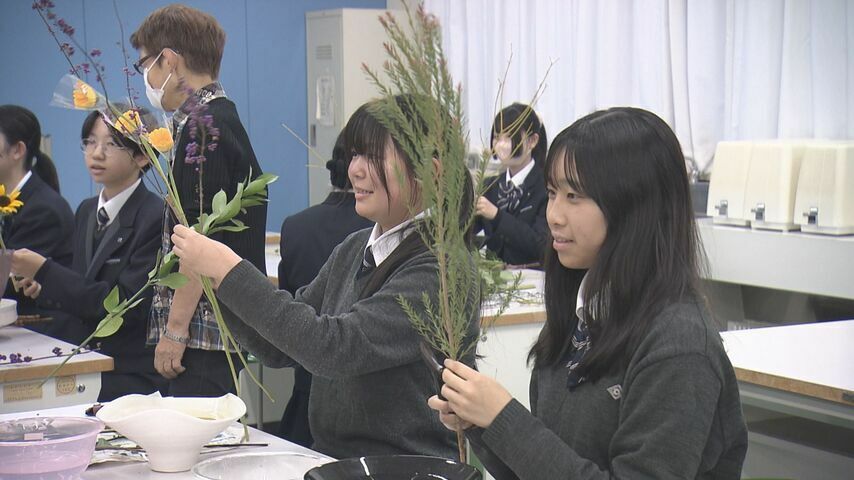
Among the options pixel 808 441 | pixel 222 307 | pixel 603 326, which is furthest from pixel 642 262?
pixel 808 441

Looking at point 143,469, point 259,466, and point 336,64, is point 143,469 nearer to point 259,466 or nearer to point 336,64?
point 259,466

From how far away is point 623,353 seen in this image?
4.88 feet

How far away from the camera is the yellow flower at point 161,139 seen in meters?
1.68

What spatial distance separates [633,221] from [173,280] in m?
0.77

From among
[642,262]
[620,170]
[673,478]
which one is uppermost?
[620,170]

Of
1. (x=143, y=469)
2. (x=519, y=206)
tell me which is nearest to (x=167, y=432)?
(x=143, y=469)

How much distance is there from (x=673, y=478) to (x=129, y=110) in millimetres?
1048

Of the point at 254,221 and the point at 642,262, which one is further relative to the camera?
the point at 254,221

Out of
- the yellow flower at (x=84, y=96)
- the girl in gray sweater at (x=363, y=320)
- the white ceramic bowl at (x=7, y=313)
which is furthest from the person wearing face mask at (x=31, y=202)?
the yellow flower at (x=84, y=96)

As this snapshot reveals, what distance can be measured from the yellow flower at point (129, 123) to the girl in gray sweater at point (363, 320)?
0.59ft

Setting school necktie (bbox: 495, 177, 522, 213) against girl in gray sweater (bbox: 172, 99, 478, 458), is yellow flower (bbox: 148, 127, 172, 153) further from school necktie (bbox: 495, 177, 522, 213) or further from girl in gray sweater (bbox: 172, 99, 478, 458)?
school necktie (bbox: 495, 177, 522, 213)

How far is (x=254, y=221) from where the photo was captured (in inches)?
106

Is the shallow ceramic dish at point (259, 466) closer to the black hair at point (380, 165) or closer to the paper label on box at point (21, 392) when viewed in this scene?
the black hair at point (380, 165)

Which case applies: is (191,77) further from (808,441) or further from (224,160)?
(808,441)
